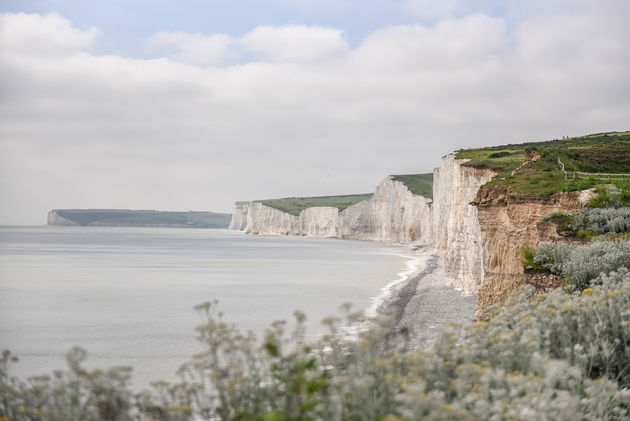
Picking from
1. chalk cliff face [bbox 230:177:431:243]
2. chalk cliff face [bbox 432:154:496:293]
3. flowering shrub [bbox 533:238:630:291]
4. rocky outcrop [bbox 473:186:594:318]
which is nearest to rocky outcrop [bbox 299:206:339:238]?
chalk cliff face [bbox 230:177:431:243]

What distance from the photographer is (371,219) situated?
13975cm

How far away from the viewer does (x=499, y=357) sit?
5.02 meters

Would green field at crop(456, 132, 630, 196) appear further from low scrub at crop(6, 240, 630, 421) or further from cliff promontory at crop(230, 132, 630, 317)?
low scrub at crop(6, 240, 630, 421)

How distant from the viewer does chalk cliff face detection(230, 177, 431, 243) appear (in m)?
110

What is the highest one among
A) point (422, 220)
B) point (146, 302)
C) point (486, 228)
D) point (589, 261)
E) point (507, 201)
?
point (507, 201)

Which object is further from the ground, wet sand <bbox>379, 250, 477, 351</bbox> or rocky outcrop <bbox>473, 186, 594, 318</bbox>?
rocky outcrop <bbox>473, 186, 594, 318</bbox>

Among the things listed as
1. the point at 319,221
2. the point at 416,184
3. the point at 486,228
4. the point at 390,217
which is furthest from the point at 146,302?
the point at 319,221

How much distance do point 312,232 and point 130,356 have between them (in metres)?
154

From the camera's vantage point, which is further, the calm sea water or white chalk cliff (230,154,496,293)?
white chalk cliff (230,154,496,293)

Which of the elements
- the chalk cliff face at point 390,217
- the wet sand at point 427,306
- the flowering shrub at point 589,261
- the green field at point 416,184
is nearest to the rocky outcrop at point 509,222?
the wet sand at point 427,306

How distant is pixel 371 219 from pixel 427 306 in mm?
112466

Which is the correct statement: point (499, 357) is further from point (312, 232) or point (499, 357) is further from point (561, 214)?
point (312, 232)

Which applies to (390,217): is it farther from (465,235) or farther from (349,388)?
(349,388)

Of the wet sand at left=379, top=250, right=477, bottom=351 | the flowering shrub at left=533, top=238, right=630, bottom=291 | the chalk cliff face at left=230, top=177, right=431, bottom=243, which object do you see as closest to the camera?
the flowering shrub at left=533, top=238, right=630, bottom=291
